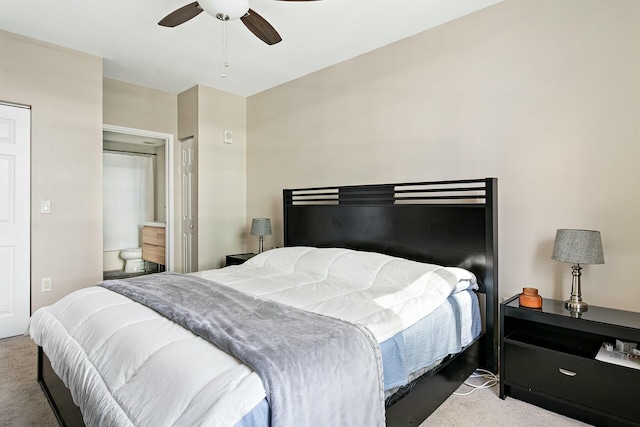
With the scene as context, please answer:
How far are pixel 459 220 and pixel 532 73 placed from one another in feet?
3.53

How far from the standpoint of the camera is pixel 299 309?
178 cm

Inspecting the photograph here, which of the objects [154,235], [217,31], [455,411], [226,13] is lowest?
[455,411]

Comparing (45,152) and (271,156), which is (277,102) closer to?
(271,156)

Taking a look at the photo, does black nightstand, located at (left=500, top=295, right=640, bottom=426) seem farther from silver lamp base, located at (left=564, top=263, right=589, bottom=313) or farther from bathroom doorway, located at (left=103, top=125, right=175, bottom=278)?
bathroom doorway, located at (left=103, top=125, right=175, bottom=278)

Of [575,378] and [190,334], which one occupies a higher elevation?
[190,334]

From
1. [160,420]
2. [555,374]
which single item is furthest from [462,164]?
[160,420]

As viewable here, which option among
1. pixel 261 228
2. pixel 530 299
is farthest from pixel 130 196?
pixel 530 299

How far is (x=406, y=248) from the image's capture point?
278cm

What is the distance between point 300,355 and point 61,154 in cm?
328

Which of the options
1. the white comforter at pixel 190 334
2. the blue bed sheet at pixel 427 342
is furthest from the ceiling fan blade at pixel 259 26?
the blue bed sheet at pixel 427 342

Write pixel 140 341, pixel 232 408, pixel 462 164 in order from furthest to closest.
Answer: pixel 462 164 → pixel 140 341 → pixel 232 408

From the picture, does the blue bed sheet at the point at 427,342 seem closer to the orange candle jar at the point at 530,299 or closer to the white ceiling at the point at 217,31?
the orange candle jar at the point at 530,299

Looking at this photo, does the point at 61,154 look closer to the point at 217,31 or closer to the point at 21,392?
the point at 217,31

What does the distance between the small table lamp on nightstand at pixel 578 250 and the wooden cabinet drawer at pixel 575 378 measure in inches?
11.5
